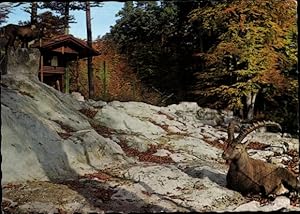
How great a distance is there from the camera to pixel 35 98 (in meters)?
9.60

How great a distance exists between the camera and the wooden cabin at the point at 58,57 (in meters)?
13.9

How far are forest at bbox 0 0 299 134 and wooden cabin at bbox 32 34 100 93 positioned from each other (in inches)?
18.5

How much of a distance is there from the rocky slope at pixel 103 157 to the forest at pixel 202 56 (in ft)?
7.47

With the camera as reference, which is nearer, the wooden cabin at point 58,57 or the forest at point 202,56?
the wooden cabin at point 58,57

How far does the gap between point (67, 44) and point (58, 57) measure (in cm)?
53

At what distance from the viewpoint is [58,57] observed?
14711mm

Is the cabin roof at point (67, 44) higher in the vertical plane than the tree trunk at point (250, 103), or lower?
higher

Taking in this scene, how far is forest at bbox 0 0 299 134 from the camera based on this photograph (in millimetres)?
14977

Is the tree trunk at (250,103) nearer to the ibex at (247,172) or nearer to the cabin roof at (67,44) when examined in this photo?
the cabin roof at (67,44)

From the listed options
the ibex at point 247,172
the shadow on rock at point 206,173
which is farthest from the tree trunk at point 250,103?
the ibex at point 247,172

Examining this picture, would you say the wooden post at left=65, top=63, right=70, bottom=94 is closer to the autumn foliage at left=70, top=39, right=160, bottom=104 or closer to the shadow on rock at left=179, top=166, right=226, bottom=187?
the autumn foliage at left=70, top=39, right=160, bottom=104

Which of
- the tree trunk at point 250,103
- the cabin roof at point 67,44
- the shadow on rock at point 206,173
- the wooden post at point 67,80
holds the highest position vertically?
the cabin roof at point 67,44

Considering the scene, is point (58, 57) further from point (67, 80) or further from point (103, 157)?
point (103, 157)

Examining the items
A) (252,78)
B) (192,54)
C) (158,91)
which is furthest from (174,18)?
(252,78)
